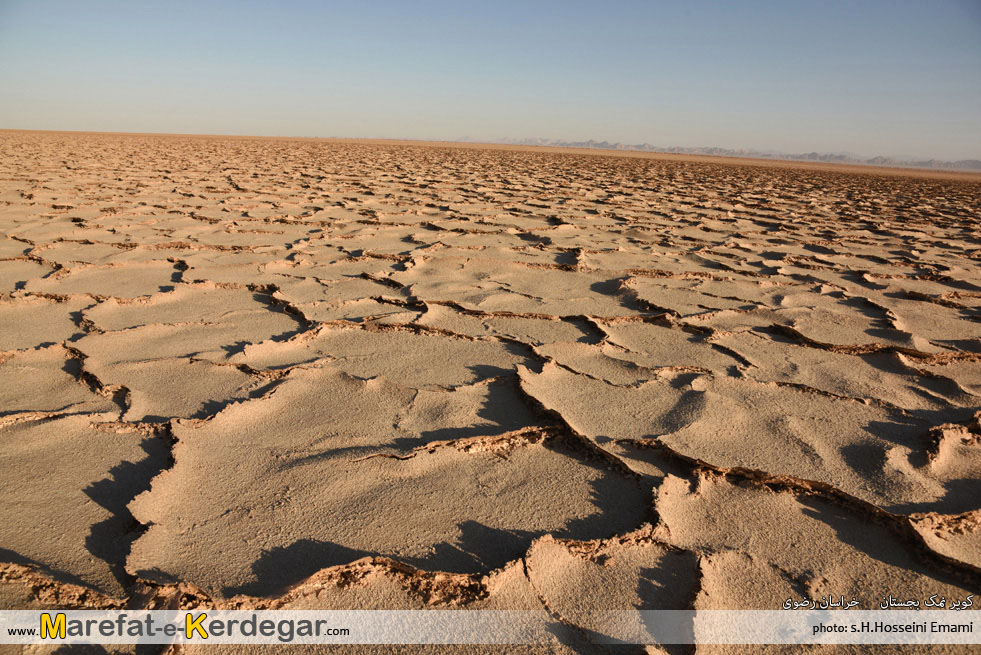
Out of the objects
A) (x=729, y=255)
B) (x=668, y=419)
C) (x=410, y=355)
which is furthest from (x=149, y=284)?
(x=729, y=255)

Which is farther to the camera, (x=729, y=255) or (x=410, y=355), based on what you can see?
(x=729, y=255)

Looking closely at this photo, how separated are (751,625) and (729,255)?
10.0 feet

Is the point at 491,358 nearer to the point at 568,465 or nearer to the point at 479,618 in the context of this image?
the point at 568,465

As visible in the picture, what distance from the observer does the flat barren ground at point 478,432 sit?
37.9 inches

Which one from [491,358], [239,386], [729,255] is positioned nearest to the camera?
[239,386]

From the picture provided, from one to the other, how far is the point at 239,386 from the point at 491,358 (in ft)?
2.49

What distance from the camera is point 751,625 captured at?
886mm

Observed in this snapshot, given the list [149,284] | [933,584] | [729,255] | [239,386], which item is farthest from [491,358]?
[729,255]

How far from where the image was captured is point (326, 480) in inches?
47.1

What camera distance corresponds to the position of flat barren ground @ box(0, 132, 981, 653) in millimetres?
962

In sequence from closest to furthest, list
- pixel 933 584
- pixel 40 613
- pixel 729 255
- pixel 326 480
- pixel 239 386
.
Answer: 1. pixel 40 613
2. pixel 933 584
3. pixel 326 480
4. pixel 239 386
5. pixel 729 255

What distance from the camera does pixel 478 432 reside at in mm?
1405

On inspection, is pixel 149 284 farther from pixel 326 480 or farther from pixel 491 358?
pixel 326 480

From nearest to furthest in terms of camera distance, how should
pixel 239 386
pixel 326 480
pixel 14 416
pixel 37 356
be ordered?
pixel 326 480, pixel 14 416, pixel 239 386, pixel 37 356
